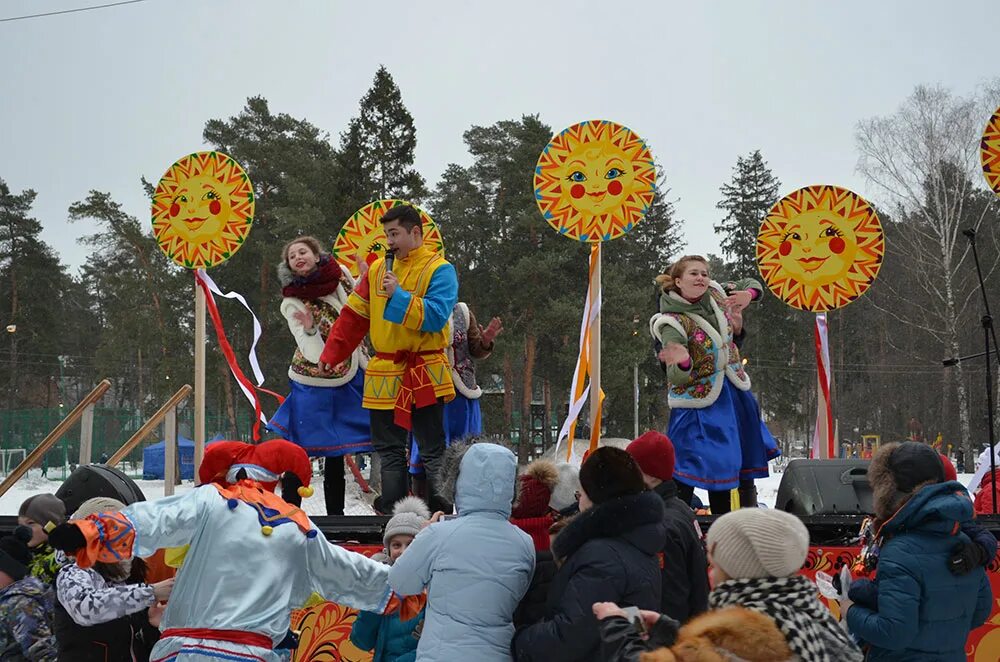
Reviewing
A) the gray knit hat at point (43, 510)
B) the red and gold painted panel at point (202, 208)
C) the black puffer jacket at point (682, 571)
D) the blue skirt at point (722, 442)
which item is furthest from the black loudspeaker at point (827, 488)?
the red and gold painted panel at point (202, 208)

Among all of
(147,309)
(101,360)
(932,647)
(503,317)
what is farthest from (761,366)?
(932,647)

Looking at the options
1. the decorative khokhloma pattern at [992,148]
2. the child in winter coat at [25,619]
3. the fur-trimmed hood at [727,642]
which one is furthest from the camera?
the decorative khokhloma pattern at [992,148]

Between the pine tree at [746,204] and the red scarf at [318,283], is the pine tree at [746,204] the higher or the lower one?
the higher one

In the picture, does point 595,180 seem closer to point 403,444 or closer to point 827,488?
point 403,444

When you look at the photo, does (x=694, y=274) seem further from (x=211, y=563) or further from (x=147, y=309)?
(x=147, y=309)

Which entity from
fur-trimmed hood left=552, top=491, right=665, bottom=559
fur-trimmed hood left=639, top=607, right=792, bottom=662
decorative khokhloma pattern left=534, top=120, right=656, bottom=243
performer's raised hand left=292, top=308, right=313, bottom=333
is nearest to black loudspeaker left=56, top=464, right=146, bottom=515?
performer's raised hand left=292, top=308, right=313, bottom=333

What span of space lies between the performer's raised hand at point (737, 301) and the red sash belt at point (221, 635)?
395 centimetres

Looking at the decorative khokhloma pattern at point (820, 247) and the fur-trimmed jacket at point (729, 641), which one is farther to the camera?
the decorative khokhloma pattern at point (820, 247)

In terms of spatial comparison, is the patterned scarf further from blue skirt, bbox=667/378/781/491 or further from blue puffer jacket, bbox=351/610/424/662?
blue skirt, bbox=667/378/781/491

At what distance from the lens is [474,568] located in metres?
3.15

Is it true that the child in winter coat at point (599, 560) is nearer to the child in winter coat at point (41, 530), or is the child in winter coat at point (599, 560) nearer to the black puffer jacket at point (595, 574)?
the black puffer jacket at point (595, 574)

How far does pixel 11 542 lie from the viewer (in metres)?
3.88

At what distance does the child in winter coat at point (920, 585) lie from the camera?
3.42 m

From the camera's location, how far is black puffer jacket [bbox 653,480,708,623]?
3.50 m
